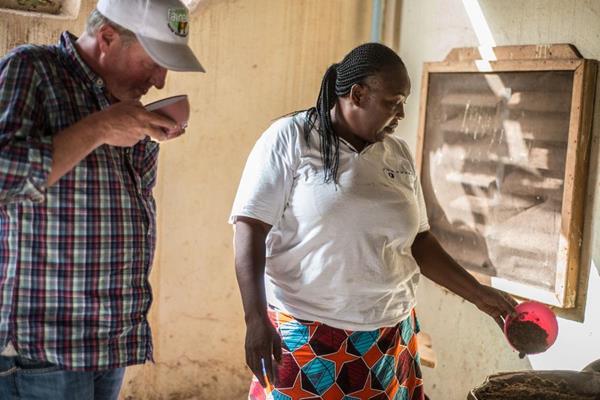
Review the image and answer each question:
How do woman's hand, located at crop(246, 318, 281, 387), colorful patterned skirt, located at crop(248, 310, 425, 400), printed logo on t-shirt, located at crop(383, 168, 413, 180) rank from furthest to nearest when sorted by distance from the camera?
1. printed logo on t-shirt, located at crop(383, 168, 413, 180)
2. colorful patterned skirt, located at crop(248, 310, 425, 400)
3. woman's hand, located at crop(246, 318, 281, 387)

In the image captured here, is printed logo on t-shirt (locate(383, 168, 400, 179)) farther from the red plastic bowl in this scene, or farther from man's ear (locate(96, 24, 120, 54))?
man's ear (locate(96, 24, 120, 54))

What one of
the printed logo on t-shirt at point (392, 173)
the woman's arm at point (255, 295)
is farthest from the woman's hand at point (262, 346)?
the printed logo on t-shirt at point (392, 173)

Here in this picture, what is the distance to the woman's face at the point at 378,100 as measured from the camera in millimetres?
1925

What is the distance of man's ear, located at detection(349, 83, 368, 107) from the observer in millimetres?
1939

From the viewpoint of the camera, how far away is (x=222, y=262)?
347 centimetres

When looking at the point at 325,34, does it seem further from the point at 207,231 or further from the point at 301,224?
the point at 301,224

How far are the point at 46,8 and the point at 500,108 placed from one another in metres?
1.94

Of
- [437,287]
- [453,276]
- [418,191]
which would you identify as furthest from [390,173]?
[437,287]

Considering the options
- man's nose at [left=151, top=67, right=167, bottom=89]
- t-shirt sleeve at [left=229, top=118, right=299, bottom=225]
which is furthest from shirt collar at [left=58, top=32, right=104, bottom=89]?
t-shirt sleeve at [left=229, top=118, right=299, bottom=225]

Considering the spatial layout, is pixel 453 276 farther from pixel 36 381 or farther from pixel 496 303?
pixel 36 381

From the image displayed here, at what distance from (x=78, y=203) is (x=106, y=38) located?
355 millimetres

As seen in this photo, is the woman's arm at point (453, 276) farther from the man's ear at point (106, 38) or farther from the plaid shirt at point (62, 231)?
the man's ear at point (106, 38)

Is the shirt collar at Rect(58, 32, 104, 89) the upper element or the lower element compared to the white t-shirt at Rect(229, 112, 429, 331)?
upper

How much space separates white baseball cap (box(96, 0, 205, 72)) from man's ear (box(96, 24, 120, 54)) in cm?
2
